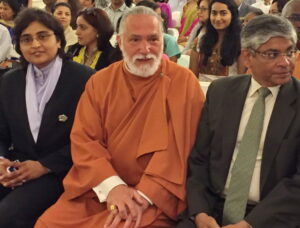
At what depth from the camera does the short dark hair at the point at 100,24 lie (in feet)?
12.3

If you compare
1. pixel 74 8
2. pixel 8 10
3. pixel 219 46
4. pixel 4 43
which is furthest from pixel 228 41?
pixel 8 10

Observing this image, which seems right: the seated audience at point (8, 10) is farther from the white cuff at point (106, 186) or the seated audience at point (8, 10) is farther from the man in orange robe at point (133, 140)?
the white cuff at point (106, 186)

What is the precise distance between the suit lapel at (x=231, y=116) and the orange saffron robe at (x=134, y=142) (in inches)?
7.6

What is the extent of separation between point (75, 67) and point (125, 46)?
1.43ft

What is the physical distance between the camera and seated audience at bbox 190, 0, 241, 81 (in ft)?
12.1

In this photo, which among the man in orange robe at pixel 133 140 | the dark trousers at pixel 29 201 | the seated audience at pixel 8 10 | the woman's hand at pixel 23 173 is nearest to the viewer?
the man in orange robe at pixel 133 140

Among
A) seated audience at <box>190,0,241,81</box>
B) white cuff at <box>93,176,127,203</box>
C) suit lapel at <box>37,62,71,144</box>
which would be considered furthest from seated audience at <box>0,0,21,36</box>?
white cuff at <box>93,176,127,203</box>

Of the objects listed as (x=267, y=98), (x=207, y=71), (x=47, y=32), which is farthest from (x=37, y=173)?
(x=207, y=71)

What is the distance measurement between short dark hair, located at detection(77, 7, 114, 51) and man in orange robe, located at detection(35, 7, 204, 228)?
1.47 m

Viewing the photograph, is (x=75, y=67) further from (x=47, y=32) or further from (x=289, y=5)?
(x=289, y=5)

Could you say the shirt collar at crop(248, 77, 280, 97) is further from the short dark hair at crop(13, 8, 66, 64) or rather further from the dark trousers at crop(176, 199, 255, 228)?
the short dark hair at crop(13, 8, 66, 64)

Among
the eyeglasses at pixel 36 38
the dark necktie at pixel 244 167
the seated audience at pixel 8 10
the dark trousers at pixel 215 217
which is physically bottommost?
the dark trousers at pixel 215 217

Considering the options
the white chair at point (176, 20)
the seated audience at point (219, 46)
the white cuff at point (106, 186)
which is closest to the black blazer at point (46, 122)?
the white cuff at point (106, 186)

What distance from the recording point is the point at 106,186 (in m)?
2.06
